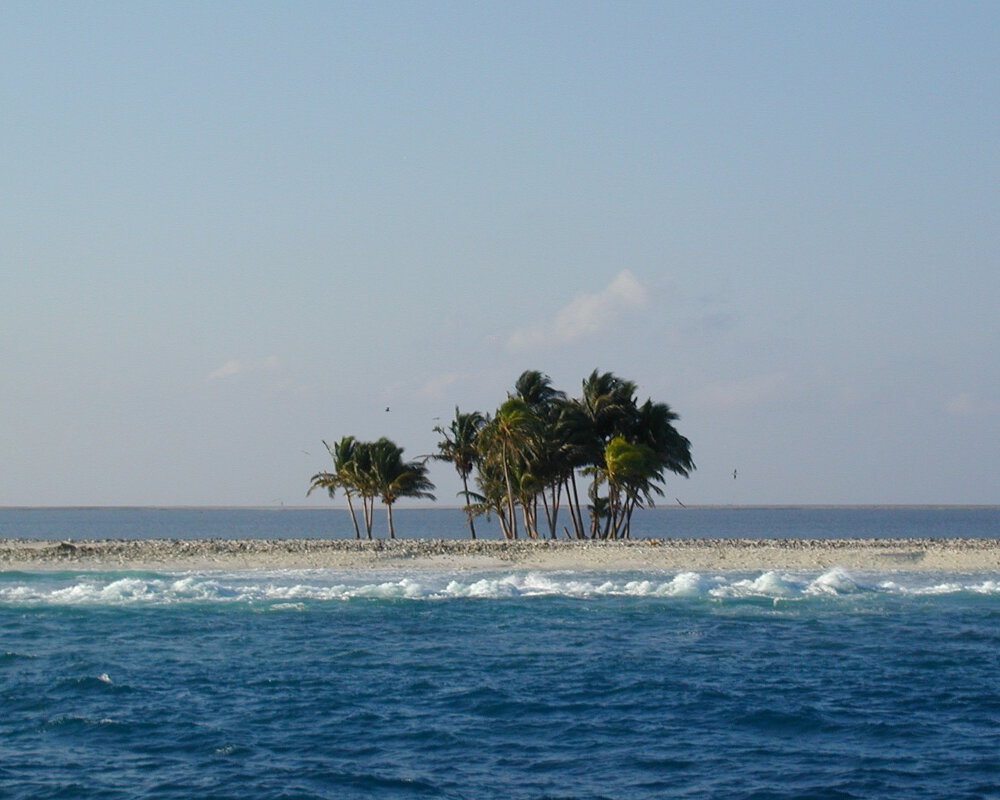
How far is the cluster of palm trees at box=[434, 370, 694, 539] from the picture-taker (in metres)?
57.9

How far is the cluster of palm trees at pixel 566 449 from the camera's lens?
5794 cm

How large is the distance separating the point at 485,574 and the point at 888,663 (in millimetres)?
17584

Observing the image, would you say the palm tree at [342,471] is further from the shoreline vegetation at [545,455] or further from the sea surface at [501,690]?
the sea surface at [501,690]

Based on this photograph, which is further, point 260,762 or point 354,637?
point 354,637

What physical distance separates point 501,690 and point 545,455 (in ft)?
125

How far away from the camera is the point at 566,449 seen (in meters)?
59.7

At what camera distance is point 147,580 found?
3834 cm

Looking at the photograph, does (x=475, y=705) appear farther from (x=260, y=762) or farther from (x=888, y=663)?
(x=888, y=663)

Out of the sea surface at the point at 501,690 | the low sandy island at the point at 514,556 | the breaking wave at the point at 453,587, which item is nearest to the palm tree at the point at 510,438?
the low sandy island at the point at 514,556

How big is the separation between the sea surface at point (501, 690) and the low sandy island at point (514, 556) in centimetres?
587

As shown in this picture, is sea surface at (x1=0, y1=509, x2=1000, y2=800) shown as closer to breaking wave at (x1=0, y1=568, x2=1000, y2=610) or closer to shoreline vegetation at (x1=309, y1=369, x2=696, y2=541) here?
breaking wave at (x1=0, y1=568, x2=1000, y2=610)

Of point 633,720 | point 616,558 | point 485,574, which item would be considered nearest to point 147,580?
point 485,574

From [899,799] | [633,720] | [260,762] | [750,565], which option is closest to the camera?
[899,799]

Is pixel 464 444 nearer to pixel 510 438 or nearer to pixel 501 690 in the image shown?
pixel 510 438
